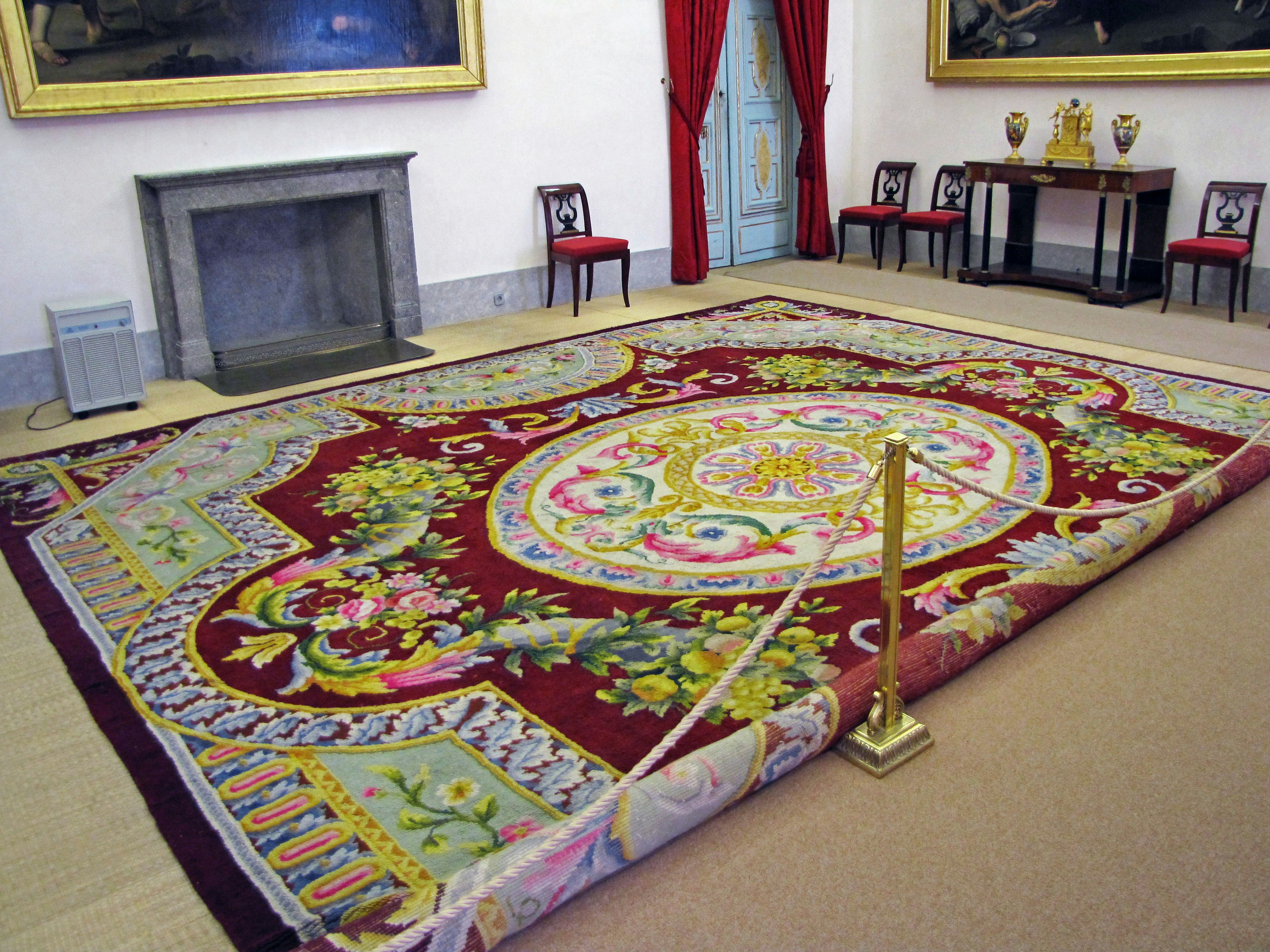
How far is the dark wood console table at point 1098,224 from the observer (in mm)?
7074

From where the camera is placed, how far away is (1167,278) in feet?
22.5

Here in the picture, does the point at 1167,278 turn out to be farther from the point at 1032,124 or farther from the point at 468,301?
the point at 468,301

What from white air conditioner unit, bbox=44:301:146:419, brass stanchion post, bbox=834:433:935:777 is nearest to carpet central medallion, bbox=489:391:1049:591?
brass stanchion post, bbox=834:433:935:777

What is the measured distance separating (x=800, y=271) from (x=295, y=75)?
4247mm

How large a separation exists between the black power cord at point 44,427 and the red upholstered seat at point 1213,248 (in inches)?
257

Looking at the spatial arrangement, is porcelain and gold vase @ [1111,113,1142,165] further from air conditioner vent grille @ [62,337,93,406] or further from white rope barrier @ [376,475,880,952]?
air conditioner vent grille @ [62,337,93,406]

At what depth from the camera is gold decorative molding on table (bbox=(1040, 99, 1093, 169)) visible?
24.2ft

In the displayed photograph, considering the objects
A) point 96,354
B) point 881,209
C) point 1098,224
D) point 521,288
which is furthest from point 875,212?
point 96,354

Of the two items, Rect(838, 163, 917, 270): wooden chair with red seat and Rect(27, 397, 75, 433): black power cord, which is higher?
Rect(838, 163, 917, 270): wooden chair with red seat

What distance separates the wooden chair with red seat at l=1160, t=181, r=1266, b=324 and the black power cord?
21.3ft

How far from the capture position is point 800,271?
882 cm

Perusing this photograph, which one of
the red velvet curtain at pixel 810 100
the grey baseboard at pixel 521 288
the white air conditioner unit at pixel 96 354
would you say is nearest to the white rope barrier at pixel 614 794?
the white air conditioner unit at pixel 96 354

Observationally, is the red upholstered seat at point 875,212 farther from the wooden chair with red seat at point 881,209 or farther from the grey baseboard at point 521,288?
the grey baseboard at point 521,288

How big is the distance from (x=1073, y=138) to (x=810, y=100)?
236cm
